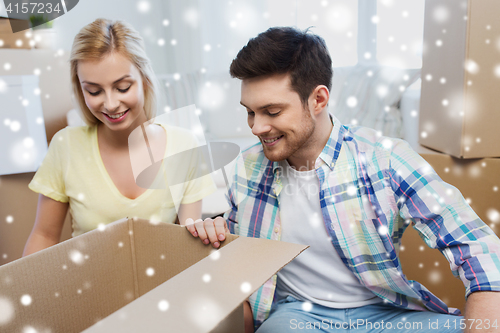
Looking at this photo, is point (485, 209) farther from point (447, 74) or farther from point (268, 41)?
point (268, 41)

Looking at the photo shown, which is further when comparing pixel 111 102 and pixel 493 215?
pixel 493 215

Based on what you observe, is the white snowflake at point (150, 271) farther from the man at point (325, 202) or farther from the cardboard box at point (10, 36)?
the cardboard box at point (10, 36)

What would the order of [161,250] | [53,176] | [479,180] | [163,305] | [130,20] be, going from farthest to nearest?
[130,20]
[479,180]
[53,176]
[161,250]
[163,305]

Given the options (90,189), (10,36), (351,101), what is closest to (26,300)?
(90,189)

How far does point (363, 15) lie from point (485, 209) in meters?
1.85

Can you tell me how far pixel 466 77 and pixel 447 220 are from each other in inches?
22.1

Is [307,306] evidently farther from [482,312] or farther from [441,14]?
[441,14]

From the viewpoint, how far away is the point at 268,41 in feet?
2.86

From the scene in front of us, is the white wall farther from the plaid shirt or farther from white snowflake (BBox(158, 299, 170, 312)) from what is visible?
white snowflake (BBox(158, 299, 170, 312))

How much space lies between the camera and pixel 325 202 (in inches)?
33.8

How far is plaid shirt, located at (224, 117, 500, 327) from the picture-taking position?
0.69 meters

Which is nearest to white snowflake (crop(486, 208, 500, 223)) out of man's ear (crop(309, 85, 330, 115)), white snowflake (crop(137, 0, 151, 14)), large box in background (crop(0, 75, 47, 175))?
man's ear (crop(309, 85, 330, 115))

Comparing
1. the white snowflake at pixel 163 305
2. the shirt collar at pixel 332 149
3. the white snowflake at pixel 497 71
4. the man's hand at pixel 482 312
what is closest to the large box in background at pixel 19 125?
the shirt collar at pixel 332 149

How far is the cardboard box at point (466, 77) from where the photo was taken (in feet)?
3.46
